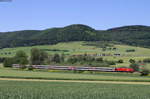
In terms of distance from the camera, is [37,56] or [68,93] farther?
[37,56]

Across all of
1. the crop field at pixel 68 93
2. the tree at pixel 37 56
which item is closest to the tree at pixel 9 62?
the tree at pixel 37 56

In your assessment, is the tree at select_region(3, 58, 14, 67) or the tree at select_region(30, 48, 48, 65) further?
the tree at select_region(30, 48, 48, 65)

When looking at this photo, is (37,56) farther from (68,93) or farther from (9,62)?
(68,93)

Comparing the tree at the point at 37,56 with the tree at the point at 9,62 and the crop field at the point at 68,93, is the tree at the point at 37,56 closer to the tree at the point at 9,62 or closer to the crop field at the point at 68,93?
the tree at the point at 9,62

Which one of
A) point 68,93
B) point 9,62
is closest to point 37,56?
point 9,62

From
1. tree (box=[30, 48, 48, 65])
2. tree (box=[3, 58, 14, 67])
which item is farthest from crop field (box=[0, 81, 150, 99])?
tree (box=[30, 48, 48, 65])

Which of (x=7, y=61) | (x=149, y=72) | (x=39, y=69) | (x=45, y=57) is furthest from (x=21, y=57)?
(x=149, y=72)

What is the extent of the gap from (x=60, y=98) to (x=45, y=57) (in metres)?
106

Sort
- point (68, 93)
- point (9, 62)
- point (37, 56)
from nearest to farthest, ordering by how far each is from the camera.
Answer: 1. point (68, 93)
2. point (9, 62)
3. point (37, 56)

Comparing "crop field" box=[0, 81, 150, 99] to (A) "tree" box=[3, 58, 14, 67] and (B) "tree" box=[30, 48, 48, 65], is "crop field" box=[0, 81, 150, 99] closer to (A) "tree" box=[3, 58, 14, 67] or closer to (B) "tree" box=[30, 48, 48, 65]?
(A) "tree" box=[3, 58, 14, 67]

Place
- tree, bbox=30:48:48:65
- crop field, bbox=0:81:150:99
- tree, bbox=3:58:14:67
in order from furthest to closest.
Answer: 1. tree, bbox=30:48:48:65
2. tree, bbox=3:58:14:67
3. crop field, bbox=0:81:150:99

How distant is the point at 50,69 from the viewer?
7806cm

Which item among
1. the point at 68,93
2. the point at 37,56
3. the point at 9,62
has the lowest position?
the point at 9,62

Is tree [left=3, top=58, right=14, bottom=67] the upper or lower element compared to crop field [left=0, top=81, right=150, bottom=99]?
lower
